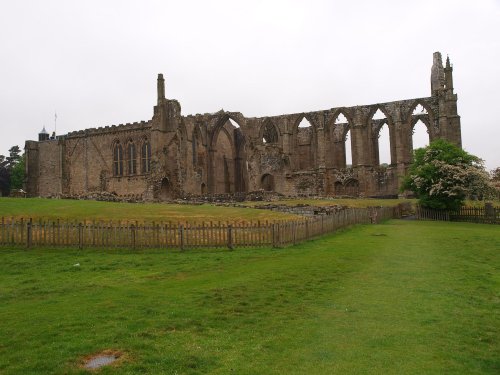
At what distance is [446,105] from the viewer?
5356 cm

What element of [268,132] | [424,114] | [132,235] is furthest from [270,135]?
[132,235]

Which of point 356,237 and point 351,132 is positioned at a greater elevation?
point 351,132

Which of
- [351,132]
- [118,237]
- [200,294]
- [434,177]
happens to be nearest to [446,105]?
[351,132]

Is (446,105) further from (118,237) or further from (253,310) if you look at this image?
(253,310)

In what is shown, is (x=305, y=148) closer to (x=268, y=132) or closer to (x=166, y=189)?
(x=268, y=132)

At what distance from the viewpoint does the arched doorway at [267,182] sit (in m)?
58.4

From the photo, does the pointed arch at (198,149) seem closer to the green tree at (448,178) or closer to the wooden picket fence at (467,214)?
the green tree at (448,178)

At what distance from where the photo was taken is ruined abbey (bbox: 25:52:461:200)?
5547 centimetres

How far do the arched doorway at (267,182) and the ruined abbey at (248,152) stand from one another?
135 millimetres

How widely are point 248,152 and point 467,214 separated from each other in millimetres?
30200

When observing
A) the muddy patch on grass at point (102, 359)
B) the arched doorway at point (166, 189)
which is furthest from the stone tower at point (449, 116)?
the muddy patch on grass at point (102, 359)

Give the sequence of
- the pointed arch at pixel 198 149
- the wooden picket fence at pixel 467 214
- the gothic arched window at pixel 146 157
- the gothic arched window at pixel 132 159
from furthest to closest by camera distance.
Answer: the gothic arched window at pixel 132 159 < the pointed arch at pixel 198 149 < the gothic arched window at pixel 146 157 < the wooden picket fence at pixel 467 214

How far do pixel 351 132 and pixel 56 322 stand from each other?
52.6 m

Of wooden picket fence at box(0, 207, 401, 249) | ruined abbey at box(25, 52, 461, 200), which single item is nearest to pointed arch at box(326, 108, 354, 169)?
ruined abbey at box(25, 52, 461, 200)
